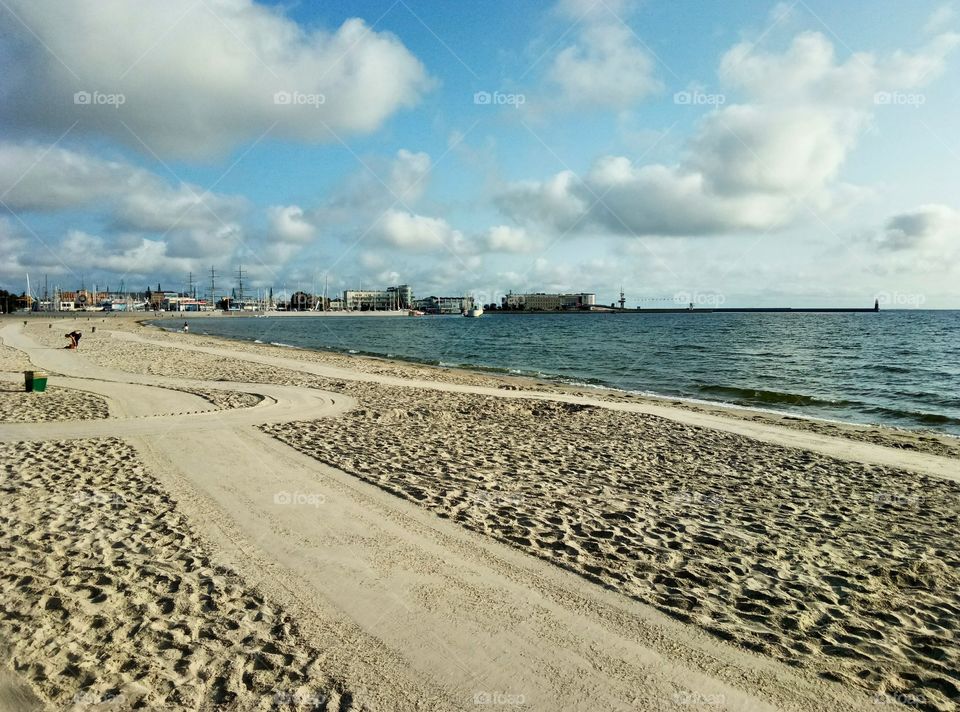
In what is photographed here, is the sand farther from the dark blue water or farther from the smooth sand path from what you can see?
the dark blue water

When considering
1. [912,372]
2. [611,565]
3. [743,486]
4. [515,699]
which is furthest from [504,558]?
[912,372]

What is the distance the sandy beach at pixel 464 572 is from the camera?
4652 millimetres

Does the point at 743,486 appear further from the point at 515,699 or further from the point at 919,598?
the point at 515,699

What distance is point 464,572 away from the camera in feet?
21.6

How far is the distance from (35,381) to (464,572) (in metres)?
19.7

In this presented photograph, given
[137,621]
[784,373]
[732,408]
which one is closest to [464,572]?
[137,621]

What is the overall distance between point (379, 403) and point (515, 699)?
1539 centimetres

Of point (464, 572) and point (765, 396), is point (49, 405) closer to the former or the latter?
point (464, 572)

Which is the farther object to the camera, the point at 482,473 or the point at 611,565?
the point at 482,473

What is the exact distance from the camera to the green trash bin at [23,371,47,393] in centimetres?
1938

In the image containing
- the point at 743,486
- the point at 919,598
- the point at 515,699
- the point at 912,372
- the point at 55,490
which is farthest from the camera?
the point at 912,372

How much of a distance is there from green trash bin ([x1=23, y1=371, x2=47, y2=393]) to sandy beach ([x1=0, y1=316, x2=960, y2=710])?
711 cm

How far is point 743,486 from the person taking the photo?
10969mm

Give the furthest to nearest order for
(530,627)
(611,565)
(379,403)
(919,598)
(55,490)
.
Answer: (379,403) < (55,490) < (611,565) < (919,598) < (530,627)
